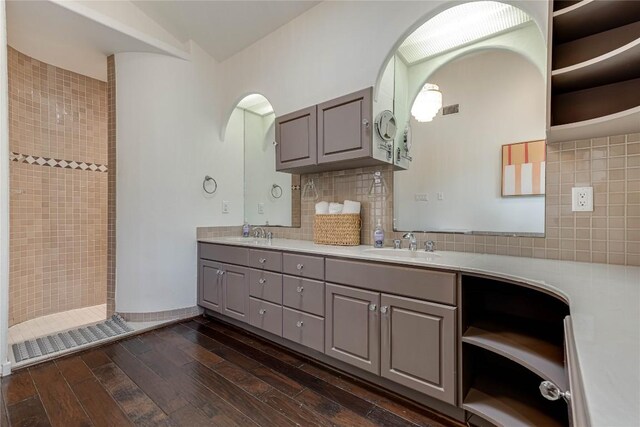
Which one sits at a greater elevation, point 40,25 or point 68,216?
point 40,25

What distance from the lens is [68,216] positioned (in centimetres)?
313

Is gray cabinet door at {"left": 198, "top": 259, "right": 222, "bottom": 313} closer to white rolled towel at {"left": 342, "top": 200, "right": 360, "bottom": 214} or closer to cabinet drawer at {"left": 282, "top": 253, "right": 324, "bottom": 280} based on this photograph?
cabinet drawer at {"left": 282, "top": 253, "right": 324, "bottom": 280}

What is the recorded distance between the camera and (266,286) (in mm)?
2320

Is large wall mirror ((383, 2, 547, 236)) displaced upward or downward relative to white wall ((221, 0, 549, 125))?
downward

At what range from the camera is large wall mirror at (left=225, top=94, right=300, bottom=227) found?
121 inches

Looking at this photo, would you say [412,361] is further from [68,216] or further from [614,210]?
[68,216]

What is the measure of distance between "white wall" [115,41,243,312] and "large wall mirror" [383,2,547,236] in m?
2.03

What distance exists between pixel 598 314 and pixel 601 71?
118 cm

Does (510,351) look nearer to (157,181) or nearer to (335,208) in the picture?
(335,208)

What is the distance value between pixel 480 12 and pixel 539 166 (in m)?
1.05

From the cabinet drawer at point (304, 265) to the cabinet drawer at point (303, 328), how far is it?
0.91ft

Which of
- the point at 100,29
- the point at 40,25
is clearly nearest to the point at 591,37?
the point at 100,29

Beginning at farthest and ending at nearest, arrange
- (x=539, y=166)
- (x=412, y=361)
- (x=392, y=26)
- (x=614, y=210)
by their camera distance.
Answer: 1. (x=392, y=26)
2. (x=539, y=166)
3. (x=412, y=361)
4. (x=614, y=210)

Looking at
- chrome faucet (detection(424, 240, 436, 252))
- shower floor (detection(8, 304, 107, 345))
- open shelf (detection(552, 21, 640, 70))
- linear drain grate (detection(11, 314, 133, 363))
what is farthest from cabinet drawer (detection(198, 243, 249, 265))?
open shelf (detection(552, 21, 640, 70))
